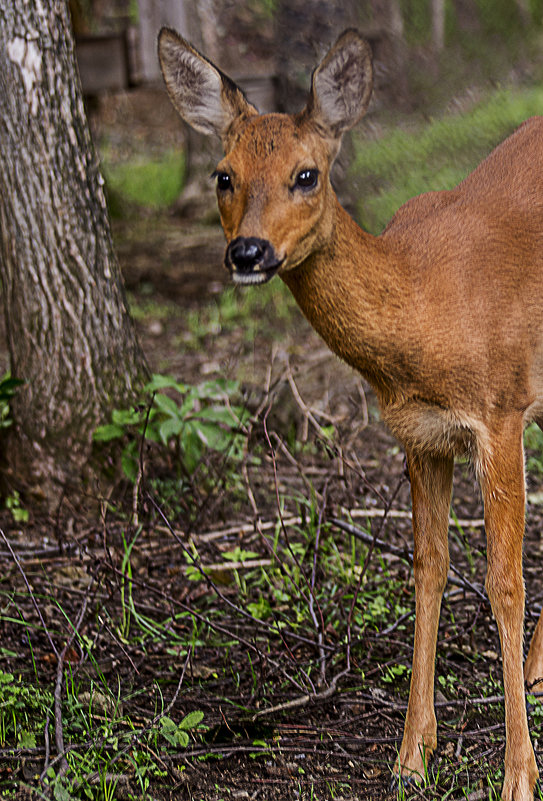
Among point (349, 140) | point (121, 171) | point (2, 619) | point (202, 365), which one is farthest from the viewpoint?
point (121, 171)

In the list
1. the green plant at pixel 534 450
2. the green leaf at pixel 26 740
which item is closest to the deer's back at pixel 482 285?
the green leaf at pixel 26 740

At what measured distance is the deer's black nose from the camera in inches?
103

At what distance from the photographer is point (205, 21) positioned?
10469 mm

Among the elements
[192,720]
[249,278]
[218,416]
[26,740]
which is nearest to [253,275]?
[249,278]

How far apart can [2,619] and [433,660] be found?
64.2 inches

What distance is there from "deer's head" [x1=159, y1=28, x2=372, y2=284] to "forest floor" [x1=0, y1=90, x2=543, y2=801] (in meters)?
0.98

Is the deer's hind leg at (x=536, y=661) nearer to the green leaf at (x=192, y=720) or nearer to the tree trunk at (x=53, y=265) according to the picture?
the green leaf at (x=192, y=720)

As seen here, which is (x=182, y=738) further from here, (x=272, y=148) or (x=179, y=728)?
(x=272, y=148)

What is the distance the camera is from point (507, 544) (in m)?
2.99

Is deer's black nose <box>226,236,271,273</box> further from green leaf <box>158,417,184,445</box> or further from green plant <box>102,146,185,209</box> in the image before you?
green plant <box>102,146,185,209</box>

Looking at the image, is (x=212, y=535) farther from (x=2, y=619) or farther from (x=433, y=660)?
(x=433, y=660)

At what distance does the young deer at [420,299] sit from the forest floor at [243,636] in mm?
318

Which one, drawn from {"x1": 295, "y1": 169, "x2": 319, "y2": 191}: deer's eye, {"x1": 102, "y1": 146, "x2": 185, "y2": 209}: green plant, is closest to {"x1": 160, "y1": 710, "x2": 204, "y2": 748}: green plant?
{"x1": 295, "y1": 169, "x2": 319, "y2": 191}: deer's eye

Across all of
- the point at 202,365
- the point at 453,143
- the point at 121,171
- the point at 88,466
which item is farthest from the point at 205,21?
the point at 88,466
